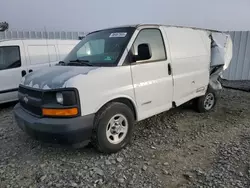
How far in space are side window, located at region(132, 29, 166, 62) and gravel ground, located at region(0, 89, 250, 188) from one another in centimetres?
148

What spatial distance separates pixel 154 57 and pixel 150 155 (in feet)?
5.41

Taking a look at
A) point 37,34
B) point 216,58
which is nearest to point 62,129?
point 216,58

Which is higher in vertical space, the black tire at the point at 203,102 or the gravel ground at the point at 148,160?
the black tire at the point at 203,102

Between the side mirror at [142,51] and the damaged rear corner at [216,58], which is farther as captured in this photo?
the damaged rear corner at [216,58]

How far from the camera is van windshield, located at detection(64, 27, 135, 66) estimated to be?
332 centimetres

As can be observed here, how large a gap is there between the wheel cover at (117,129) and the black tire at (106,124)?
0.05 meters

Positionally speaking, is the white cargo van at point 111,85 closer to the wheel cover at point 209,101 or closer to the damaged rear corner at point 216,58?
the wheel cover at point 209,101

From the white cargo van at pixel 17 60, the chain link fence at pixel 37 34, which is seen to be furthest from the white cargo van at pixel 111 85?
the chain link fence at pixel 37 34

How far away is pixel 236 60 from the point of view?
8.88 metres

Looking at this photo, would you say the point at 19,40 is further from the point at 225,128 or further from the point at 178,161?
the point at 225,128

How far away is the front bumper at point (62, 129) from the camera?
2702 millimetres

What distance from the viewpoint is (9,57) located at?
18.1 feet

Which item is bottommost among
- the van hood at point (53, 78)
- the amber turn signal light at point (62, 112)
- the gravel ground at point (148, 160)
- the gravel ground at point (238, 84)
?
the gravel ground at point (238, 84)

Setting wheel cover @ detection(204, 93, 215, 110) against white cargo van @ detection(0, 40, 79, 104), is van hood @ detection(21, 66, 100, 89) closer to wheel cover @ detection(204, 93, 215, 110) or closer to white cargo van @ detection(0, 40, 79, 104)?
white cargo van @ detection(0, 40, 79, 104)
